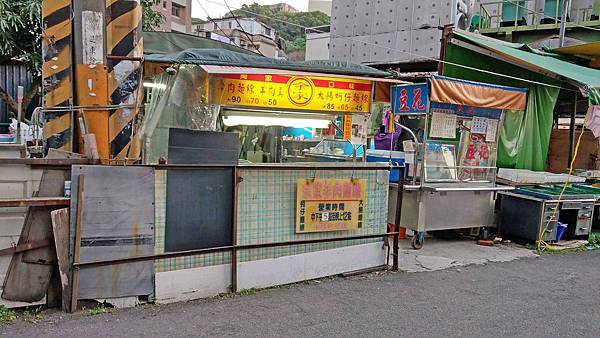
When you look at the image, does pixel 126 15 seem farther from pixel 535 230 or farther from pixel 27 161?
pixel 535 230

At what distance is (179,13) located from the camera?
40.8 m

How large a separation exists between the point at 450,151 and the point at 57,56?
6.53 metres

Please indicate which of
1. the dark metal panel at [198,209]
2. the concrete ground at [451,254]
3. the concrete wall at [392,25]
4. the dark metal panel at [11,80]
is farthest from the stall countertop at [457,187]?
the concrete wall at [392,25]

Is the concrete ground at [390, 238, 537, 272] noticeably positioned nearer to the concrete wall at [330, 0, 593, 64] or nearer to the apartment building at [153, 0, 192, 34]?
the concrete wall at [330, 0, 593, 64]

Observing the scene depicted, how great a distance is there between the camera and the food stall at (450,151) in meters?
7.82

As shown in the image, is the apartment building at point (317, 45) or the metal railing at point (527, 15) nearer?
the metal railing at point (527, 15)

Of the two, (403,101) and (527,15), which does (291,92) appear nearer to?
(403,101)

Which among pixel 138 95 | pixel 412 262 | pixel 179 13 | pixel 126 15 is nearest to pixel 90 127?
pixel 138 95

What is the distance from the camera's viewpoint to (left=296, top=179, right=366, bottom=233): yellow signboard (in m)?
5.66

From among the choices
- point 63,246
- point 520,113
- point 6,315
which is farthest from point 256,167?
point 520,113

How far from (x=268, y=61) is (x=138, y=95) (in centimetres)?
168

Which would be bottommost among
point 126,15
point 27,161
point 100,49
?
point 27,161

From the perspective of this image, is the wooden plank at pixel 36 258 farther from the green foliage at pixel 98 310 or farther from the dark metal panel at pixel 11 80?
the dark metal panel at pixel 11 80

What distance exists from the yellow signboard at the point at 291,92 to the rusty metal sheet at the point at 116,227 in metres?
2.26
